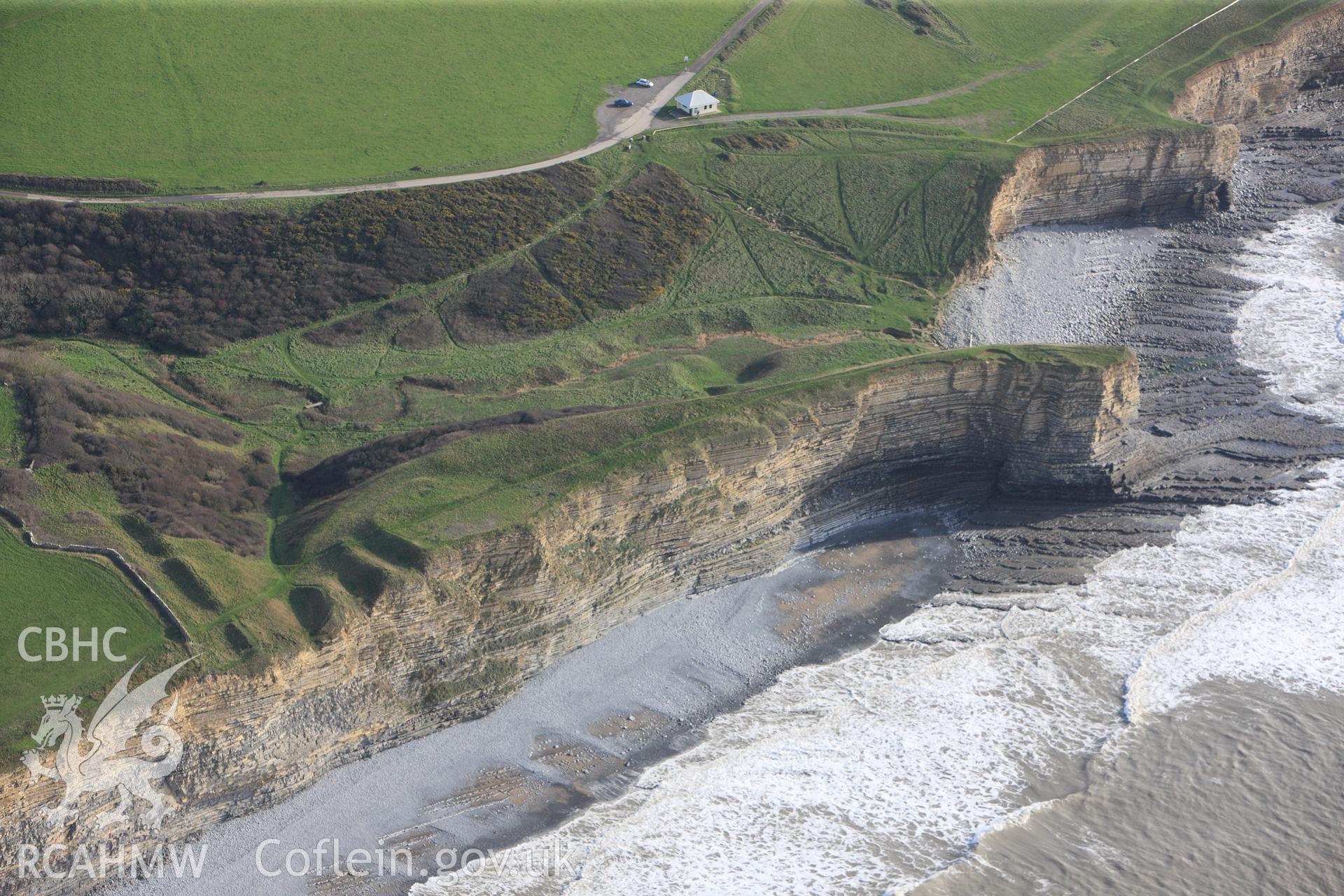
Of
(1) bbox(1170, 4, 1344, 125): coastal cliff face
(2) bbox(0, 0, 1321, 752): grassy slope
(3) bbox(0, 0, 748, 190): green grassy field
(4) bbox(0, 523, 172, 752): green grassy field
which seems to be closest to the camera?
(4) bbox(0, 523, 172, 752): green grassy field

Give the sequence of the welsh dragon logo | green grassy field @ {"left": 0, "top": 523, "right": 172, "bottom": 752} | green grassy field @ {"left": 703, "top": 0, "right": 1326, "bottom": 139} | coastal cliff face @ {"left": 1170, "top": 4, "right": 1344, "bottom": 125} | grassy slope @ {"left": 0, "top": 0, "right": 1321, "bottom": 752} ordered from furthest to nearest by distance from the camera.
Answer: coastal cliff face @ {"left": 1170, "top": 4, "right": 1344, "bottom": 125} < green grassy field @ {"left": 703, "top": 0, "right": 1326, "bottom": 139} < grassy slope @ {"left": 0, "top": 0, "right": 1321, "bottom": 752} < green grassy field @ {"left": 0, "top": 523, "right": 172, "bottom": 752} < the welsh dragon logo

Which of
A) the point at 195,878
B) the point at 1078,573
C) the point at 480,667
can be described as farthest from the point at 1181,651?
the point at 195,878

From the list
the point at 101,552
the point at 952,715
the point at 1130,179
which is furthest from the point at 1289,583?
the point at 101,552

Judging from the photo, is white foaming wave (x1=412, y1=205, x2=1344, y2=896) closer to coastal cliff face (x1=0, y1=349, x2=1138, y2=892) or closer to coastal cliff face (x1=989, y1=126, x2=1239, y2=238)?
coastal cliff face (x1=0, y1=349, x2=1138, y2=892)

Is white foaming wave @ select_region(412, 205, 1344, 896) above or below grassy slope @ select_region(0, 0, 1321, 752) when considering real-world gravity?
below

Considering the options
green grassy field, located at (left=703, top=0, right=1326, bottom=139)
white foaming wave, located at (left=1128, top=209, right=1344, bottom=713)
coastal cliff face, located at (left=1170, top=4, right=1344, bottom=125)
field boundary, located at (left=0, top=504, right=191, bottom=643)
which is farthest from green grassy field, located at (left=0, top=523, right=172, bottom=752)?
coastal cliff face, located at (left=1170, top=4, right=1344, bottom=125)

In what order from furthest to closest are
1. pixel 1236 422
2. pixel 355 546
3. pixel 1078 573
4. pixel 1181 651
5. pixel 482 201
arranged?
pixel 482 201, pixel 1236 422, pixel 1078 573, pixel 1181 651, pixel 355 546

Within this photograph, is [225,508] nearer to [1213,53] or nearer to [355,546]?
[355,546]
